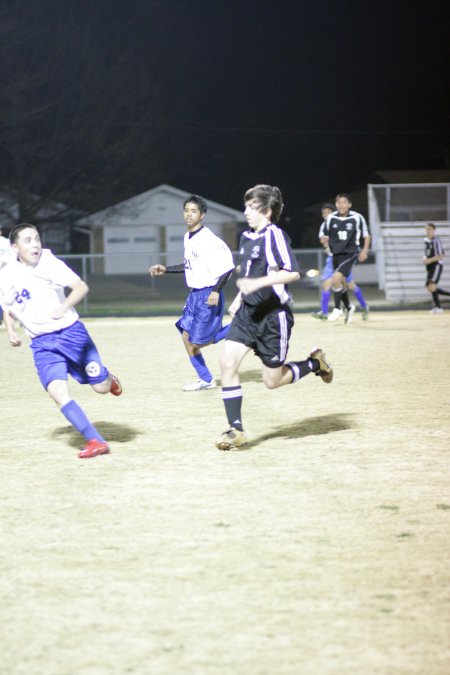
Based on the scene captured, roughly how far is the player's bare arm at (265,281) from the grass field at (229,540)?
4.05 feet

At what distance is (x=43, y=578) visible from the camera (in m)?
4.35

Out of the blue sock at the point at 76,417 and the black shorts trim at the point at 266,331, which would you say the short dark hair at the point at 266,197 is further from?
the blue sock at the point at 76,417

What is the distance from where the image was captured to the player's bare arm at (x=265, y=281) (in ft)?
21.7

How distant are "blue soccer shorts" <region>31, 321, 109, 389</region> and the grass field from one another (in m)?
0.63

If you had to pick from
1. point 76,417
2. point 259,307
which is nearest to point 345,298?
point 259,307

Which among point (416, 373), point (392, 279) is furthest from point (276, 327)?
point (392, 279)

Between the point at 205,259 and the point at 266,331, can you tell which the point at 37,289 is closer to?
the point at 266,331

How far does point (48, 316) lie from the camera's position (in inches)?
270

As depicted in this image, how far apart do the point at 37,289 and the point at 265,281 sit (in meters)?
1.66

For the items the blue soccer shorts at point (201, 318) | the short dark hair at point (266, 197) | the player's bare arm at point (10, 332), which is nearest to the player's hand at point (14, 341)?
the player's bare arm at point (10, 332)

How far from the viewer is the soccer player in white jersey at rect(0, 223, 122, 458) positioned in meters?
6.73

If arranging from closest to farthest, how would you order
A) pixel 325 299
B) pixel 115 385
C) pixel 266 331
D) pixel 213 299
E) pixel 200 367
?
pixel 266 331 → pixel 115 385 → pixel 213 299 → pixel 200 367 → pixel 325 299

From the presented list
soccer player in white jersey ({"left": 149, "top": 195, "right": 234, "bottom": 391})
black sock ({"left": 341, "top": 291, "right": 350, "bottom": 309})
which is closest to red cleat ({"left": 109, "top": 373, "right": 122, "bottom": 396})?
soccer player in white jersey ({"left": 149, "top": 195, "right": 234, "bottom": 391})

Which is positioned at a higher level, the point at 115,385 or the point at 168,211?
the point at 168,211
